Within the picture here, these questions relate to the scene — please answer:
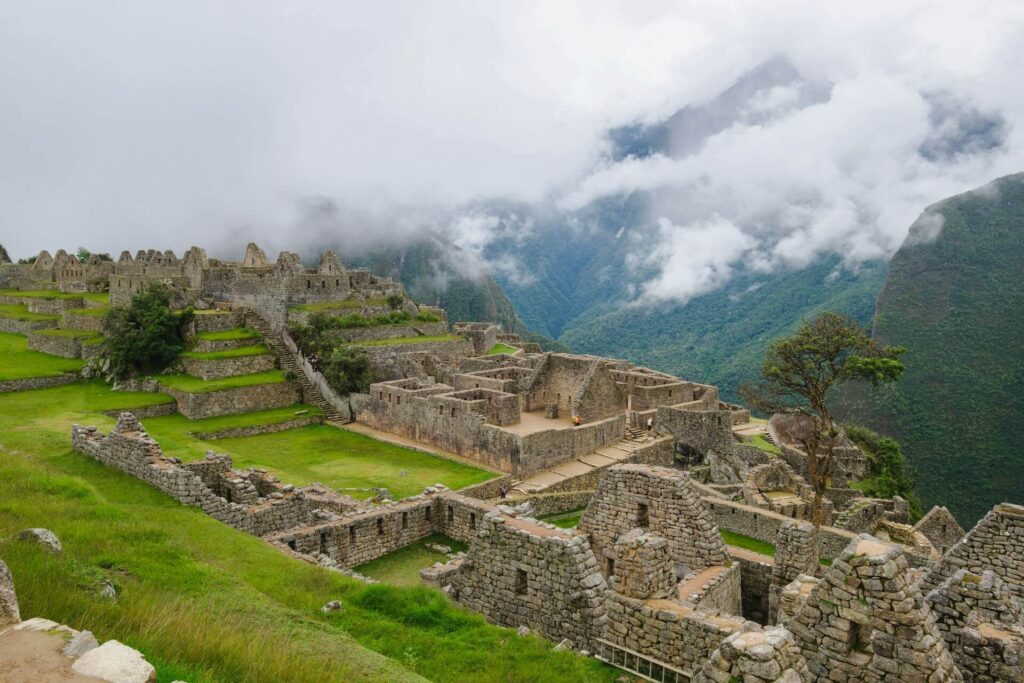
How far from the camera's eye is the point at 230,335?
30.5 m

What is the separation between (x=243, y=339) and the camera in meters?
30.3

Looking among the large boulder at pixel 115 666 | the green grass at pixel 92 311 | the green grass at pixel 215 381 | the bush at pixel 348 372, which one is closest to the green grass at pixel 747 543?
the large boulder at pixel 115 666

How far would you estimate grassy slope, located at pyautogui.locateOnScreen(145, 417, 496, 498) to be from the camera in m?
17.3

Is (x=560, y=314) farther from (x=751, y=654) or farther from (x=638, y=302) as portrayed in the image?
(x=751, y=654)

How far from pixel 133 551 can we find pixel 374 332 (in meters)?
24.7

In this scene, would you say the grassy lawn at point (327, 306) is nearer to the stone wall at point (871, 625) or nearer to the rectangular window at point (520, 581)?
the rectangular window at point (520, 581)

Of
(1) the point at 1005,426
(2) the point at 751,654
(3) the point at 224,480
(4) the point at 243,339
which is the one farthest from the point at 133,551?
(1) the point at 1005,426


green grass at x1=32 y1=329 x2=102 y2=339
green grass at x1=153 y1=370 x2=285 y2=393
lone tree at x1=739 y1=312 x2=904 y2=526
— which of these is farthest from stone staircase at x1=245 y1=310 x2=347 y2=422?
lone tree at x1=739 y1=312 x2=904 y2=526

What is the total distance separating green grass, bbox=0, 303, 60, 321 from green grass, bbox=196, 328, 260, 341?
10.8 metres

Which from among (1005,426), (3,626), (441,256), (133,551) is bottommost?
(1005,426)

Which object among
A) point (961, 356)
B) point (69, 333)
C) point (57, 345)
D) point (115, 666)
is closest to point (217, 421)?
point (57, 345)

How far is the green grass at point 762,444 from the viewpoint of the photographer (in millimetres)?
25766

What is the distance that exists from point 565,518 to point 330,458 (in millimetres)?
7879

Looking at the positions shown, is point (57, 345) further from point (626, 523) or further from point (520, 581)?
point (626, 523)
